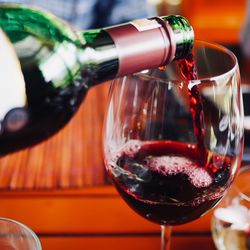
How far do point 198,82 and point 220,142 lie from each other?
0.31 feet

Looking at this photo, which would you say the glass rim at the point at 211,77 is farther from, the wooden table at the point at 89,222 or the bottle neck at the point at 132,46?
the wooden table at the point at 89,222

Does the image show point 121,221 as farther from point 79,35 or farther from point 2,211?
point 79,35

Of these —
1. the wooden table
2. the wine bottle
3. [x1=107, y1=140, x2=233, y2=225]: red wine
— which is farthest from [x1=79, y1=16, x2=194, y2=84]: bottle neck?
the wooden table

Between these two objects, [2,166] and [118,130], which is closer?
[118,130]

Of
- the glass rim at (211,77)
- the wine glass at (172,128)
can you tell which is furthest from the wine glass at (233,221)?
the glass rim at (211,77)

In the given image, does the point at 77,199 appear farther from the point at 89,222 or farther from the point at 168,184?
the point at 168,184

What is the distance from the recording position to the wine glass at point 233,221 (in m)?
0.65

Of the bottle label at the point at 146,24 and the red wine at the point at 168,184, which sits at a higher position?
the bottle label at the point at 146,24

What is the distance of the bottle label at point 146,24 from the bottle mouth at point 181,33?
0.06ft

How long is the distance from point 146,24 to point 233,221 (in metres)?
0.28

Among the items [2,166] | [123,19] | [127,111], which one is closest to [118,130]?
[127,111]

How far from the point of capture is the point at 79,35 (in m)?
0.54

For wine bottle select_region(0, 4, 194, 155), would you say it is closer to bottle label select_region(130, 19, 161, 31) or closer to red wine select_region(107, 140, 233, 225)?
bottle label select_region(130, 19, 161, 31)

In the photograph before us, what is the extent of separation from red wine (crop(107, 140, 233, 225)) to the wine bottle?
0.13 metres
